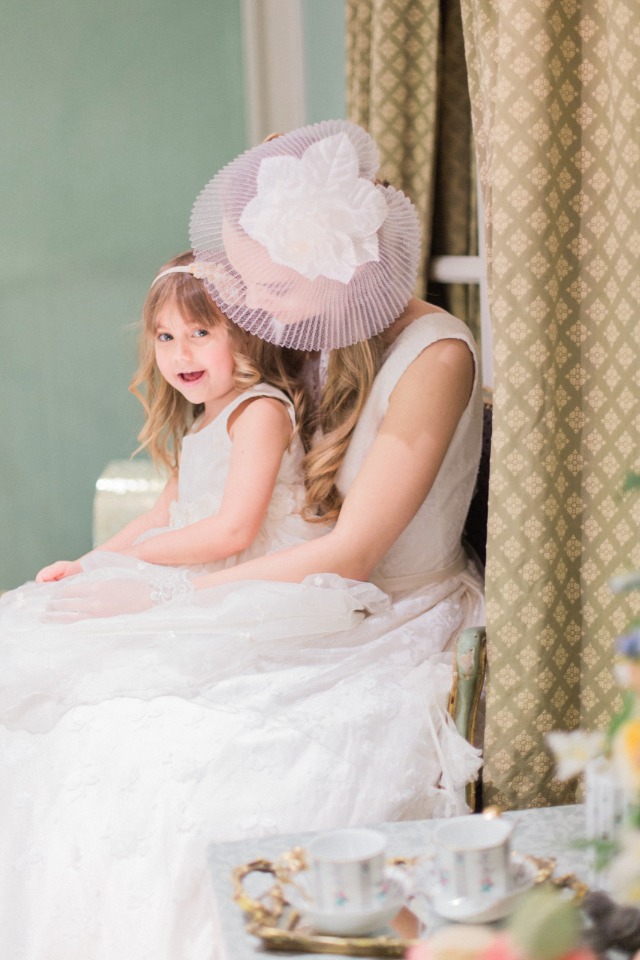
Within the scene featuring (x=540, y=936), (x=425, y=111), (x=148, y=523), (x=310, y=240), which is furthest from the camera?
(x=425, y=111)

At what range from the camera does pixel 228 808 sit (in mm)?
1378

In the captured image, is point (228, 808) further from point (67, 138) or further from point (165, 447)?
point (67, 138)

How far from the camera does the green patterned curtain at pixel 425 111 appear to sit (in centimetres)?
241

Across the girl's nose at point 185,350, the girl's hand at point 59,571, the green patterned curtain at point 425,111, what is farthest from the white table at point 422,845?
the green patterned curtain at point 425,111

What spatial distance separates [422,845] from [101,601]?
2.40ft

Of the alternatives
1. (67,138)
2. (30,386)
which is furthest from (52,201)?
(30,386)

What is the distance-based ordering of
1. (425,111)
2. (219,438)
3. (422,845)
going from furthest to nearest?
(425,111)
(219,438)
(422,845)

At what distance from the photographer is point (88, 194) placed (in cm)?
312

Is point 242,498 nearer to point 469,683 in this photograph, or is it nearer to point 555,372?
point 469,683

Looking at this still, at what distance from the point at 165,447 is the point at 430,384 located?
68cm

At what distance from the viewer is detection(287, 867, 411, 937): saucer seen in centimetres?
98

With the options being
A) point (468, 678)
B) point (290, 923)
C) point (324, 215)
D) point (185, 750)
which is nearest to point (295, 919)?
point (290, 923)

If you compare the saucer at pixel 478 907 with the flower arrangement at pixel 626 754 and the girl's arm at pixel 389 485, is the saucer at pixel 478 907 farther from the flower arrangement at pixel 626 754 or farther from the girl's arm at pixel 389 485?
the girl's arm at pixel 389 485

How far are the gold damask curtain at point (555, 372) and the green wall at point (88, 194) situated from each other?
1.82m
